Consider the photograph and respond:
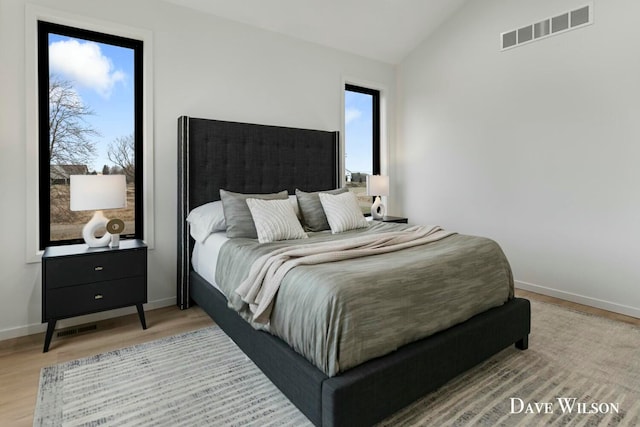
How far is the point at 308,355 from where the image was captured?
1.67 metres

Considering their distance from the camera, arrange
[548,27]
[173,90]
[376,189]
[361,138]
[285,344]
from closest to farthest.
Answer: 1. [285,344]
2. [173,90]
3. [548,27]
4. [376,189]
5. [361,138]

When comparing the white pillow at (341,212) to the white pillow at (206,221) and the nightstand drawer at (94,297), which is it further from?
the nightstand drawer at (94,297)

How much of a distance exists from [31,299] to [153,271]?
881 mm

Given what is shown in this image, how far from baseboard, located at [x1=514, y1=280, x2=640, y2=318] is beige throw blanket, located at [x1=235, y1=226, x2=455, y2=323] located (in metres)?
2.09

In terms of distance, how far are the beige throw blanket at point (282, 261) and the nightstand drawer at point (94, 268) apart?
1.12 meters

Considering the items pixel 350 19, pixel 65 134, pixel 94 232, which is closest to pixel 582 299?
pixel 350 19

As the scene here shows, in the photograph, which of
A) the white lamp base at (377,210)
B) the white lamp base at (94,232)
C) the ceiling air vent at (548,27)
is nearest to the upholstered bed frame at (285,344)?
the white lamp base at (377,210)

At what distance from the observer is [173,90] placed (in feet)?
10.9

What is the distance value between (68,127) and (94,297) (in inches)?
55.9

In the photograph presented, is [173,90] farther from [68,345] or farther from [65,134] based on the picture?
[68,345]

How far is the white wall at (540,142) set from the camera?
3145mm

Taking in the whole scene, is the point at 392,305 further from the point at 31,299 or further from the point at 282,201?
the point at 31,299

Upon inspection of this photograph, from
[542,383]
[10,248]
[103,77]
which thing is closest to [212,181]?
[103,77]

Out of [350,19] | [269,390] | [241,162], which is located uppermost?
[350,19]
